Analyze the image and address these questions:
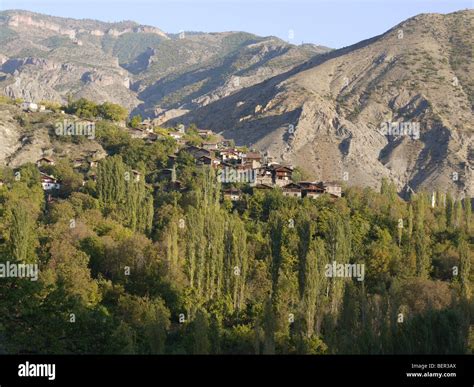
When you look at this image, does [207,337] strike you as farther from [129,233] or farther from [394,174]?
[394,174]

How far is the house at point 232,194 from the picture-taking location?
4982cm

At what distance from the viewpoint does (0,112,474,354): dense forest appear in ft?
74.6

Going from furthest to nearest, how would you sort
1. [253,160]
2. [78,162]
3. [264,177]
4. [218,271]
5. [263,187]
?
1. [253,160]
2. [78,162]
3. [264,177]
4. [263,187]
5. [218,271]

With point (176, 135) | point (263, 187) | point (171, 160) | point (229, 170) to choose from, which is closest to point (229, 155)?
point (171, 160)

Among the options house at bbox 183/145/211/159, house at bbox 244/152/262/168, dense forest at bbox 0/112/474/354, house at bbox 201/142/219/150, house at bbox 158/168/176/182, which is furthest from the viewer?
house at bbox 201/142/219/150

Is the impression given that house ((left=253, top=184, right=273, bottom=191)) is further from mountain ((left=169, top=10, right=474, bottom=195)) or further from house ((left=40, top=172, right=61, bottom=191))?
mountain ((left=169, top=10, right=474, bottom=195))

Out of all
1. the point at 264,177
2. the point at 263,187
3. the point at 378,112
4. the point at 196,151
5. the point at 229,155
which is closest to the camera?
the point at 263,187

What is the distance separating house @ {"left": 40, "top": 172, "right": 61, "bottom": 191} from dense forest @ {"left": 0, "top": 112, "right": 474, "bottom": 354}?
0.82m

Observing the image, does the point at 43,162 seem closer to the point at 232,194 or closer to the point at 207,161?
the point at 207,161

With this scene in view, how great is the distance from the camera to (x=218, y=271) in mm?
35344

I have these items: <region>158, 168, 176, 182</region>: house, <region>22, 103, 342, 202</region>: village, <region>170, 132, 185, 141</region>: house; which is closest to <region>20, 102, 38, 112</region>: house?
<region>22, 103, 342, 202</region>: village

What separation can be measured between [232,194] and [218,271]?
1546 centimetres

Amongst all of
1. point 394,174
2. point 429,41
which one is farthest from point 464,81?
point 394,174

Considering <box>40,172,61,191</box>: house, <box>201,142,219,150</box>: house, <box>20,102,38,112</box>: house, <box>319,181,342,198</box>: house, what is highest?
<box>20,102,38,112</box>: house
